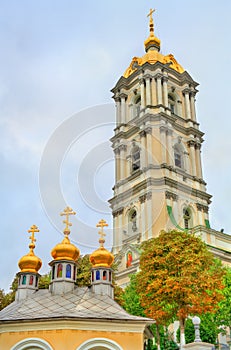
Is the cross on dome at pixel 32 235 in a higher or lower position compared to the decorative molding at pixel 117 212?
lower

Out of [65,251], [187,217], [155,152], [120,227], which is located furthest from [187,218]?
[65,251]

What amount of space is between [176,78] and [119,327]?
38.3 m

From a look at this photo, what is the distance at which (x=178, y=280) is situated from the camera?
74.3ft

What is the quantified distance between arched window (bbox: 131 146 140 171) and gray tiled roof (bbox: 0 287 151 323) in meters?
26.8

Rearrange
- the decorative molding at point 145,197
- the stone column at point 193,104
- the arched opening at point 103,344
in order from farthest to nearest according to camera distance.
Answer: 1. the stone column at point 193,104
2. the decorative molding at point 145,197
3. the arched opening at point 103,344

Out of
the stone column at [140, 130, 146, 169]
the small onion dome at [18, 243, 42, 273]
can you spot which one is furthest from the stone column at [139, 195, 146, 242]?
the small onion dome at [18, 243, 42, 273]

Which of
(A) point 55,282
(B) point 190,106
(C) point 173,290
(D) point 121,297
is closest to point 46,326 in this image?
(A) point 55,282

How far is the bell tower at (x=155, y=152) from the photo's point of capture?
41.0 metres

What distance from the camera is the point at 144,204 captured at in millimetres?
41156

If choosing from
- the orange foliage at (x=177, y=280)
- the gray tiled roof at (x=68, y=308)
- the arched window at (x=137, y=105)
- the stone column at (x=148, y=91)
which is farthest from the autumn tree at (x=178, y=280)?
the arched window at (x=137, y=105)

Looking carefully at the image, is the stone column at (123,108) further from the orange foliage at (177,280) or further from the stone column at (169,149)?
the orange foliage at (177,280)

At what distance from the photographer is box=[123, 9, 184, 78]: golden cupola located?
5003 cm

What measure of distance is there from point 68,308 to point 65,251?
10.9 feet

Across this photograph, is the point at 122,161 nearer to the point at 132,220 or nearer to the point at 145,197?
the point at 145,197
